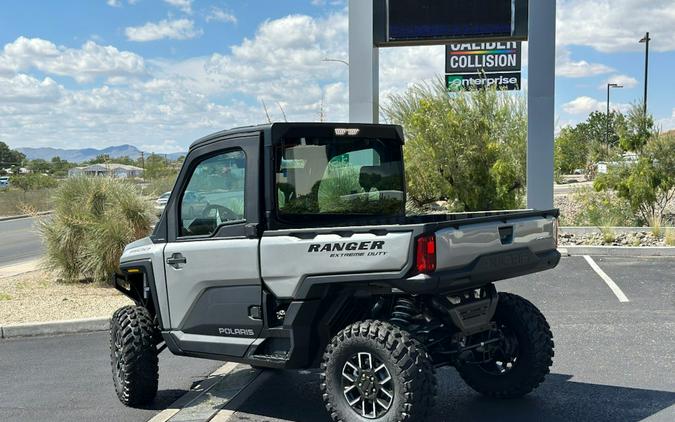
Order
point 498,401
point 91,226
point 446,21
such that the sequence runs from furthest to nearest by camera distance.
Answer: point 446,21
point 91,226
point 498,401

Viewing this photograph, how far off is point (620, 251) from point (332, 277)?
9926 millimetres

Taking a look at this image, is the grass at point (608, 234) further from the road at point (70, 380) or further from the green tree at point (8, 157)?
the green tree at point (8, 157)

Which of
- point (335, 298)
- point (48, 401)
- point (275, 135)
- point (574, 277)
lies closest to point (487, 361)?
point (335, 298)

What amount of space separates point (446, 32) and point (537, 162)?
3332 mm

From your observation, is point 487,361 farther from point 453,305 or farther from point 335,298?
point 335,298

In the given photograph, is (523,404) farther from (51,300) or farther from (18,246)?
(18,246)

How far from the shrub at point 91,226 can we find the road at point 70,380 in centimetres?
327

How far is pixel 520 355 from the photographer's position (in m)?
5.46

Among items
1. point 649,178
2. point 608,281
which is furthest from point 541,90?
point 608,281

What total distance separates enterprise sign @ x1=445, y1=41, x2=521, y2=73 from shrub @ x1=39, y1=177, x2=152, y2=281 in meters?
24.5

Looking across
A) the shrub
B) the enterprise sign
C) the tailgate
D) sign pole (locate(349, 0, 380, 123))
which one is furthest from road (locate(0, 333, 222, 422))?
the enterprise sign

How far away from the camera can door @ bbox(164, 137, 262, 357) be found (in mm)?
5113

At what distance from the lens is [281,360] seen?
502cm

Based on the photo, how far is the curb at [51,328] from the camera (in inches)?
351
